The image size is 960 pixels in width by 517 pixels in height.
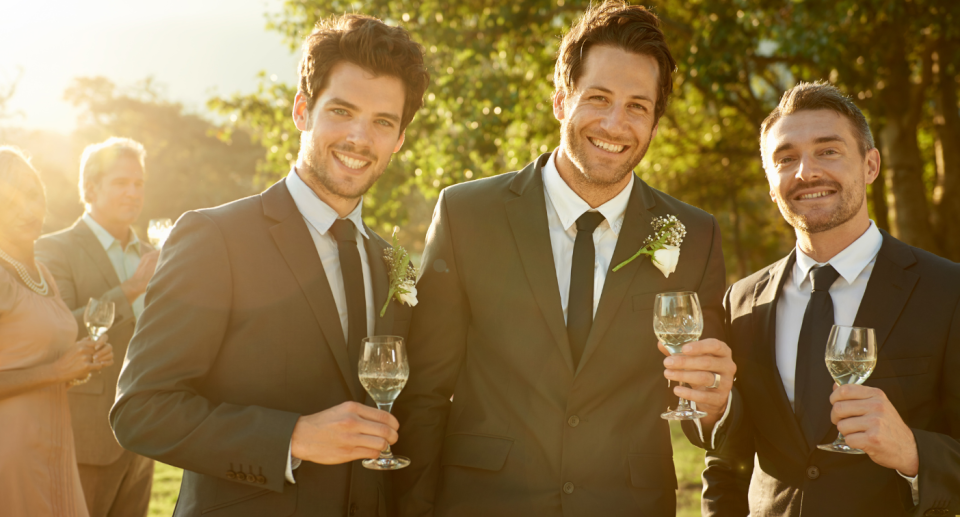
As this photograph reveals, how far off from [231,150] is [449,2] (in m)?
25.6

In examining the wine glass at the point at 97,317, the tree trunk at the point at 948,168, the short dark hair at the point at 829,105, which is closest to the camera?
the short dark hair at the point at 829,105

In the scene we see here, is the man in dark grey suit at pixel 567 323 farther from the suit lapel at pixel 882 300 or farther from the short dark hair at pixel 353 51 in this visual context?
the short dark hair at pixel 353 51

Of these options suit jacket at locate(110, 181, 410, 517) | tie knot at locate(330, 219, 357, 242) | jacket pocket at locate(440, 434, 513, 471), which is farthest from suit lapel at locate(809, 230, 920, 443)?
tie knot at locate(330, 219, 357, 242)

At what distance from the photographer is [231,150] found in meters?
34.0

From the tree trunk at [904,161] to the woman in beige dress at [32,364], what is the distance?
1038 cm

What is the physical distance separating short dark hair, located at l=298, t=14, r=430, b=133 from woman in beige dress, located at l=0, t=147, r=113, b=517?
2358 millimetres

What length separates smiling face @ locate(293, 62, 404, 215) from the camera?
3105 millimetres

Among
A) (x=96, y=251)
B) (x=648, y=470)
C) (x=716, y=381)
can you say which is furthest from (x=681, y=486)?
(x=96, y=251)

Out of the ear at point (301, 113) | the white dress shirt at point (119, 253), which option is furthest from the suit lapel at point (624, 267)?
the white dress shirt at point (119, 253)

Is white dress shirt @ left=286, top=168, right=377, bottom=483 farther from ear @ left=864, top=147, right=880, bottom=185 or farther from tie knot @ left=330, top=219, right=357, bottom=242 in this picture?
ear @ left=864, top=147, right=880, bottom=185

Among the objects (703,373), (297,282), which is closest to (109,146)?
(297,282)

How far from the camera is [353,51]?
3.15 metres

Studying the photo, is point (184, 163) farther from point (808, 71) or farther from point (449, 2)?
point (808, 71)

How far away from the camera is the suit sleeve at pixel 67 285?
526cm
